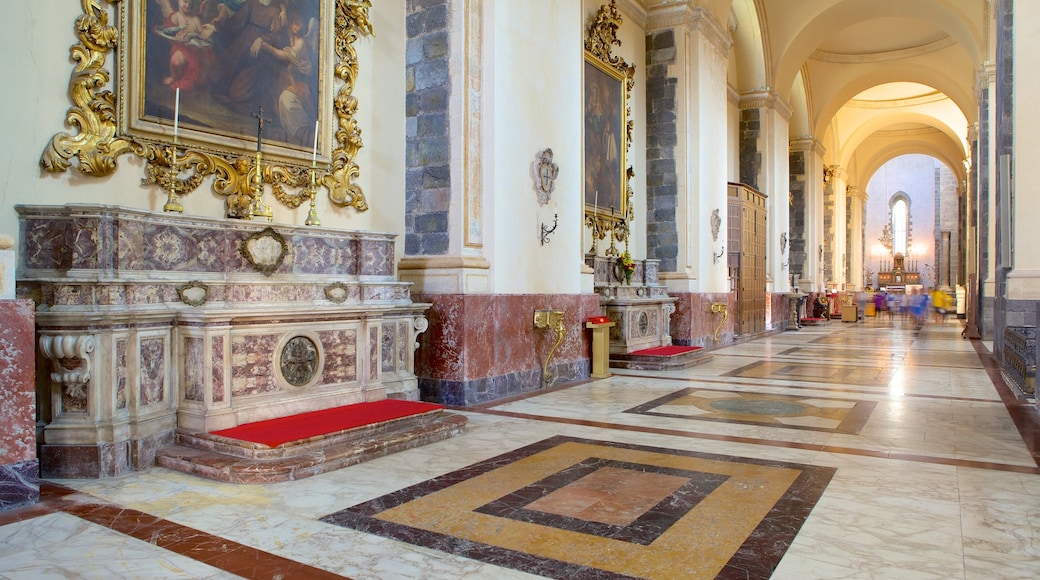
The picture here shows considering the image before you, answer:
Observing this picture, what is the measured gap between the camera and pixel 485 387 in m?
6.94

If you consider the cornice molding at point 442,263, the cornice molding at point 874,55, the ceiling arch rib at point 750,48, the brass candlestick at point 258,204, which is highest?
the cornice molding at point 874,55

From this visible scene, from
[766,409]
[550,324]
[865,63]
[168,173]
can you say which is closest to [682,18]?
[550,324]

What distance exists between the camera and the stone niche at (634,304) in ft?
33.2

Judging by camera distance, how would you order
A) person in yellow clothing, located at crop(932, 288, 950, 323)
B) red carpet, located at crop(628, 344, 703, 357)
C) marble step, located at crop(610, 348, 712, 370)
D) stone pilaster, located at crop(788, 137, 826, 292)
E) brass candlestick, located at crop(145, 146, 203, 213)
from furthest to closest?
1. person in yellow clothing, located at crop(932, 288, 950, 323)
2. stone pilaster, located at crop(788, 137, 826, 292)
3. red carpet, located at crop(628, 344, 703, 357)
4. marble step, located at crop(610, 348, 712, 370)
5. brass candlestick, located at crop(145, 146, 203, 213)

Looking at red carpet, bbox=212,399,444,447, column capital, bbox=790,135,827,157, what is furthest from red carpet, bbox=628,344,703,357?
column capital, bbox=790,135,827,157

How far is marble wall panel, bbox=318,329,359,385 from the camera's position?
535 cm

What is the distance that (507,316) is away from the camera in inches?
283

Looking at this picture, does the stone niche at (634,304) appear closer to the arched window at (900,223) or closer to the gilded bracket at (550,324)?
the gilded bracket at (550,324)

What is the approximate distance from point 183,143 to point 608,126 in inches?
284

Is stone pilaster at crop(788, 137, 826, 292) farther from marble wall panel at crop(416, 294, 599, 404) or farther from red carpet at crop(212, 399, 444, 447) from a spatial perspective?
red carpet at crop(212, 399, 444, 447)

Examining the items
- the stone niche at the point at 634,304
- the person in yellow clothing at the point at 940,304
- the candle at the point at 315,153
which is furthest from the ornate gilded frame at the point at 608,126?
the person in yellow clothing at the point at 940,304

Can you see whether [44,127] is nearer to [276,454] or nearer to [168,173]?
[168,173]

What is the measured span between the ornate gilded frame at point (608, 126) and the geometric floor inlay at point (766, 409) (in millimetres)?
4022

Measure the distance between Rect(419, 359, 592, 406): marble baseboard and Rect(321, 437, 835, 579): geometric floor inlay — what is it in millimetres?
2014
